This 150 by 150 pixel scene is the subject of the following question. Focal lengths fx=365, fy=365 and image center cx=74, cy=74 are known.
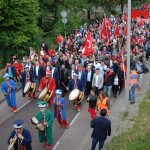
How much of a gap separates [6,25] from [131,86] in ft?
33.6

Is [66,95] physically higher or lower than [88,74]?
lower

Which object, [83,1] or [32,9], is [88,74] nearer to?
[32,9]

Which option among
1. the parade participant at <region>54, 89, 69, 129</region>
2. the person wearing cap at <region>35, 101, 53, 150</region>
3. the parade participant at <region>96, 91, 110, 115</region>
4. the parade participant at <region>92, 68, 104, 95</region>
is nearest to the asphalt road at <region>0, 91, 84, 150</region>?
the person wearing cap at <region>35, 101, 53, 150</region>

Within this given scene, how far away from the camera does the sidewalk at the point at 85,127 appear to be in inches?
456

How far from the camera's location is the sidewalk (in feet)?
38.0

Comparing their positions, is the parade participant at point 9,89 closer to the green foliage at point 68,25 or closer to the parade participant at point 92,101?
the parade participant at point 92,101

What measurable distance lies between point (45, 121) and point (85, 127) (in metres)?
2.80

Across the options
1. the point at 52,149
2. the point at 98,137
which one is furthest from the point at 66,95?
the point at 98,137

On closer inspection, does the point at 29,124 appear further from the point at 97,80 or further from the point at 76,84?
the point at 97,80

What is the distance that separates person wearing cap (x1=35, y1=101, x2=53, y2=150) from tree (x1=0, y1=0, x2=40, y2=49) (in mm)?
11742

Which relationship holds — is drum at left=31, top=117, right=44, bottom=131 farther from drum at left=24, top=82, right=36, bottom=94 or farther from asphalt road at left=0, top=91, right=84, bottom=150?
drum at left=24, top=82, right=36, bottom=94

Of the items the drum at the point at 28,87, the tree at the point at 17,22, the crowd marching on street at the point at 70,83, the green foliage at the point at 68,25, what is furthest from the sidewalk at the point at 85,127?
the green foliage at the point at 68,25

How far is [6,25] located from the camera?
22.1 metres

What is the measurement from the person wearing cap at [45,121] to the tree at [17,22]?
38.5 feet
